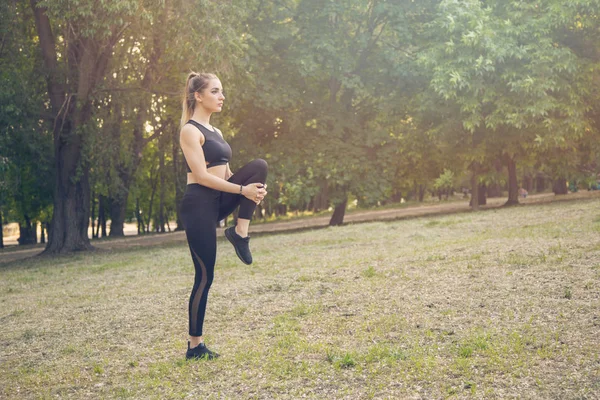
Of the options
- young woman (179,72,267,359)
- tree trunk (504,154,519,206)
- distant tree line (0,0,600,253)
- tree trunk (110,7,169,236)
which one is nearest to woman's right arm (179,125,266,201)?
young woman (179,72,267,359)

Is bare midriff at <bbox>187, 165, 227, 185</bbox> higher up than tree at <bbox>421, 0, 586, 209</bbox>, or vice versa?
tree at <bbox>421, 0, 586, 209</bbox>

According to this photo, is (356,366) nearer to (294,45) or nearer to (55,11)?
(55,11)

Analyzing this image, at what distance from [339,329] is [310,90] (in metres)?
22.5

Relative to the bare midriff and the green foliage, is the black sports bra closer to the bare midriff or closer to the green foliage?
the bare midriff

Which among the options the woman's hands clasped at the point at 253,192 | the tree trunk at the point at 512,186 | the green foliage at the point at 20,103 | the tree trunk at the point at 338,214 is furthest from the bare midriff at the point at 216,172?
the tree trunk at the point at 512,186

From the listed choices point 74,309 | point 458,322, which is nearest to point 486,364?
point 458,322

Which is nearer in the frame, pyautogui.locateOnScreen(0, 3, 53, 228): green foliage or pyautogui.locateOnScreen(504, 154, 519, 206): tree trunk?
pyautogui.locateOnScreen(0, 3, 53, 228): green foliage

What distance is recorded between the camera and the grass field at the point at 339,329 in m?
5.61

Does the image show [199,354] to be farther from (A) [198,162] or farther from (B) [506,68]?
(B) [506,68]

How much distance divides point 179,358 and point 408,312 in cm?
291

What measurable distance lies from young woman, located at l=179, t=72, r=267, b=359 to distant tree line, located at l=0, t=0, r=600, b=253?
43.2 feet

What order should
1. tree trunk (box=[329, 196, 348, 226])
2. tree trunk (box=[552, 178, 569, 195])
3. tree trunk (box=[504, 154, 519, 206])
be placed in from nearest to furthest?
1. tree trunk (box=[329, 196, 348, 226])
2. tree trunk (box=[504, 154, 519, 206])
3. tree trunk (box=[552, 178, 569, 195])

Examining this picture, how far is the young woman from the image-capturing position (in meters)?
5.90

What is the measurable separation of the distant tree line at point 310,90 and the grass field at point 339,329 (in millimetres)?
8982
